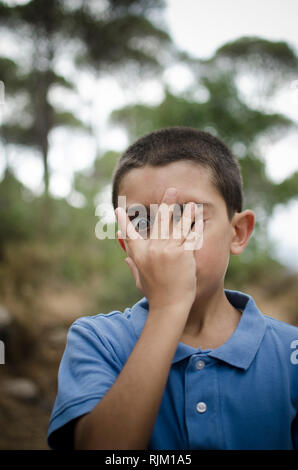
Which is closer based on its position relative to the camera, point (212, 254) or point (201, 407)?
point (201, 407)

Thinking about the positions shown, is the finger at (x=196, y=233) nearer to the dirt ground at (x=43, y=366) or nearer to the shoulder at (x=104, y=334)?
the shoulder at (x=104, y=334)

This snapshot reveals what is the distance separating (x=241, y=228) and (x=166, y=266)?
0.38 meters

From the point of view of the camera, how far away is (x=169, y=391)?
707mm

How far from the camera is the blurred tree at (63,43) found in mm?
5637

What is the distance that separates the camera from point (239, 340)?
770 millimetres

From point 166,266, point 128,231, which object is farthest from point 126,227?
point 166,266

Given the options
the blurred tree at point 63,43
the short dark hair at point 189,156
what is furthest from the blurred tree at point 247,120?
the short dark hair at point 189,156

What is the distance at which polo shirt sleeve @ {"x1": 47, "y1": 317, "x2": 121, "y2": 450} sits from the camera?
1.98 feet

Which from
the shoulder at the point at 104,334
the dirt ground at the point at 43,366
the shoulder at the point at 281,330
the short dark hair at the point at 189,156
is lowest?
the dirt ground at the point at 43,366

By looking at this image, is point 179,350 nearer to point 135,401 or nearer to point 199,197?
point 135,401

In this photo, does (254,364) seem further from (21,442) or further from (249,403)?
(21,442)

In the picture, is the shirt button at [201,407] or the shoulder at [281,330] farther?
the shoulder at [281,330]

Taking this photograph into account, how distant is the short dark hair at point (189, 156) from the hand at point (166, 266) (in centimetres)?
21

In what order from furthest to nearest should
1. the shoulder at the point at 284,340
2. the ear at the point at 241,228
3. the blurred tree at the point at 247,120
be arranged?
1. the blurred tree at the point at 247,120
2. the ear at the point at 241,228
3. the shoulder at the point at 284,340
